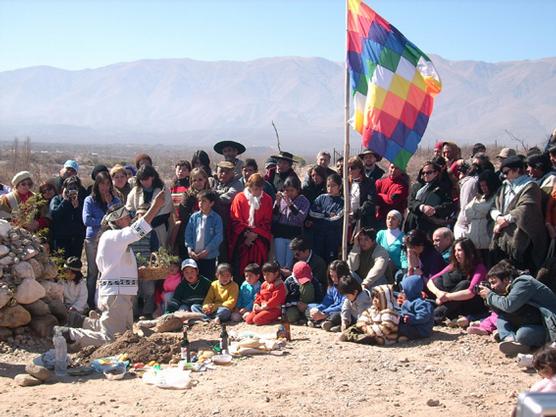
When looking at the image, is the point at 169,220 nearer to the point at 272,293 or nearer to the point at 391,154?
the point at 272,293

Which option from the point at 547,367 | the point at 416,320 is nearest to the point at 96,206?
the point at 416,320

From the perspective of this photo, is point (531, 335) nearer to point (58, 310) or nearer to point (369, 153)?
point (369, 153)

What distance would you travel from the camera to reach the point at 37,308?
33.3ft

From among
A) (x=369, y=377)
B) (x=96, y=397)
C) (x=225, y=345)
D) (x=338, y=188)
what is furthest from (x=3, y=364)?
(x=338, y=188)

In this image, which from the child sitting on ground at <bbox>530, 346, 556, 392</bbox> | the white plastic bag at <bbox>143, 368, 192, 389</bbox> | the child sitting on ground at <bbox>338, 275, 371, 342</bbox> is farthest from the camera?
the child sitting on ground at <bbox>338, 275, 371, 342</bbox>

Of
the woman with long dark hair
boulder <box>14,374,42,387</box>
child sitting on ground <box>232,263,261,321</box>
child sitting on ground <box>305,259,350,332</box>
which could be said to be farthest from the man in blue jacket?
the woman with long dark hair

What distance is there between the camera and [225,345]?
9008mm

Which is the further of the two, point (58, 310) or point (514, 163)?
point (58, 310)

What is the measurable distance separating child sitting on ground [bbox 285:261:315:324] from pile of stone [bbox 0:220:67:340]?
9.78 feet

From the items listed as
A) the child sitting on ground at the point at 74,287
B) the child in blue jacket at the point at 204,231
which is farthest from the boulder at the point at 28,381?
the child in blue jacket at the point at 204,231

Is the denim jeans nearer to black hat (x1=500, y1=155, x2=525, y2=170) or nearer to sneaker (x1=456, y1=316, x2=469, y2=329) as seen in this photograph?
sneaker (x1=456, y1=316, x2=469, y2=329)

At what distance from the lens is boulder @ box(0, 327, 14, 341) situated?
32.1 feet

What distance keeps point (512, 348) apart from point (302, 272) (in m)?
3.02

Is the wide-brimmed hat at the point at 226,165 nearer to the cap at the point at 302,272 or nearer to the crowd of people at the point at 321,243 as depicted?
the crowd of people at the point at 321,243
